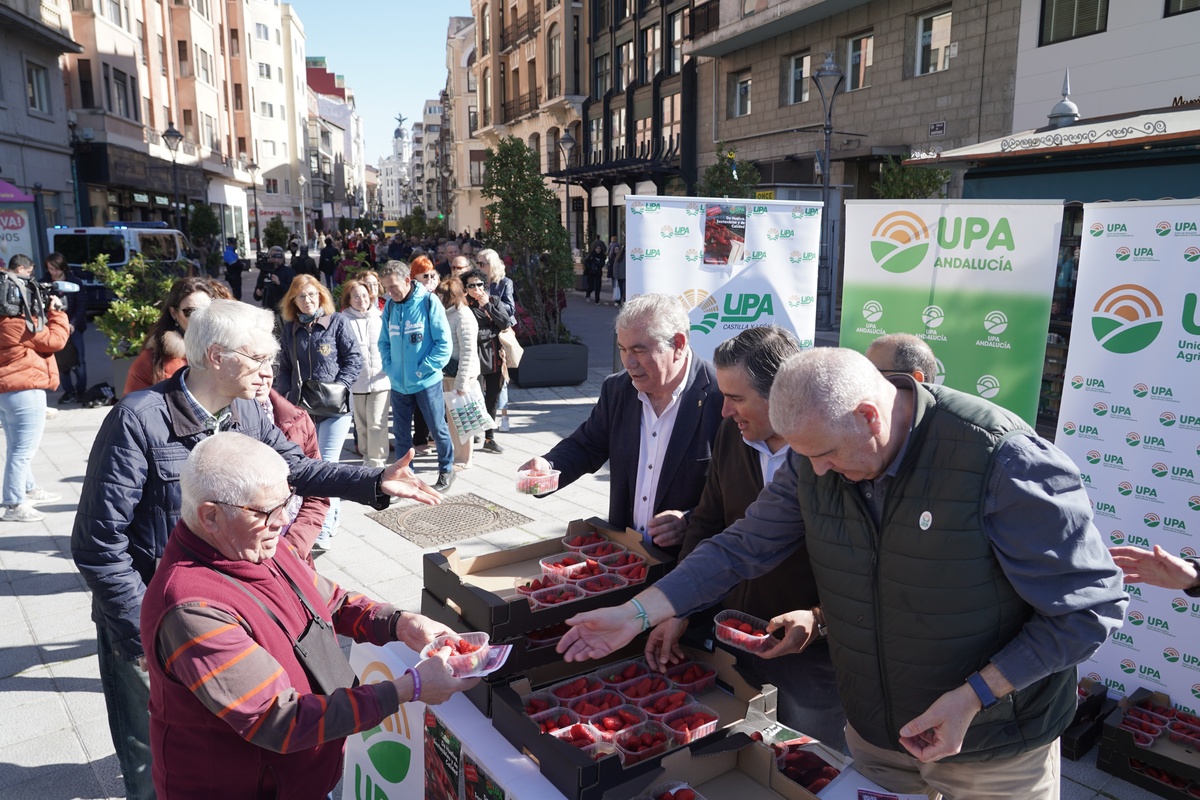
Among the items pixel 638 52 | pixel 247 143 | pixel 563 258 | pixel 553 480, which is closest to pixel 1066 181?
pixel 563 258

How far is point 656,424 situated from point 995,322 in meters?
2.63

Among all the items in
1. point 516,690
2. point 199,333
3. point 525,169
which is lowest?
point 516,690

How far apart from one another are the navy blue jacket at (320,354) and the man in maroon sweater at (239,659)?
4.61 meters

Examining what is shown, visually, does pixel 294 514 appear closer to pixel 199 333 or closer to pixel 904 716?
pixel 199 333

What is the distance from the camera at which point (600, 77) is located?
118 ft

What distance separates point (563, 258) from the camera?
1374 cm

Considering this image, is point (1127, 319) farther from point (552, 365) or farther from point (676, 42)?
point (676, 42)

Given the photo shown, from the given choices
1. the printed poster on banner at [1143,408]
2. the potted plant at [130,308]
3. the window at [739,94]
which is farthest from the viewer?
the window at [739,94]

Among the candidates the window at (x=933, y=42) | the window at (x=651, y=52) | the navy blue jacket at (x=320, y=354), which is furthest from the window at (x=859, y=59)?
→ the navy blue jacket at (x=320, y=354)

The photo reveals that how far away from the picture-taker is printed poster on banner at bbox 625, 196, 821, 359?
22.8 feet

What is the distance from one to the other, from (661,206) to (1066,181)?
5514 millimetres

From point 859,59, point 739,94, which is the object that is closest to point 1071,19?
point 859,59

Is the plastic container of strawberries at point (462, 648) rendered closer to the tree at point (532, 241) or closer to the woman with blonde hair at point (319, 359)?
the woman with blonde hair at point (319, 359)

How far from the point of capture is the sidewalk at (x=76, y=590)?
3807mm
